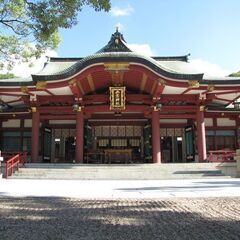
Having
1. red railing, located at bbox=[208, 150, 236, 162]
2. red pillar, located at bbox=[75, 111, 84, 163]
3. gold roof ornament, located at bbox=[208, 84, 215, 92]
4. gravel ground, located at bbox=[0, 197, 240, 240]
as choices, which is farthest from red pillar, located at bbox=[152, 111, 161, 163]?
gravel ground, located at bbox=[0, 197, 240, 240]

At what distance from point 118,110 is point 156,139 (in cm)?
283

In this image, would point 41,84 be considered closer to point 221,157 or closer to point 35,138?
point 35,138

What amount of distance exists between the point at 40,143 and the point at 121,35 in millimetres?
8310

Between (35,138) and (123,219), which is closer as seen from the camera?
(123,219)

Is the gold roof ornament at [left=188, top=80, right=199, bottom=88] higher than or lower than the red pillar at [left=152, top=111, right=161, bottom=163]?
higher

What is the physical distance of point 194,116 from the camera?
67.2 feet

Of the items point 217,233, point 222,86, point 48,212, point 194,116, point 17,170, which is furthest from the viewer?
point 194,116

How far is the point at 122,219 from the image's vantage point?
5.70 m

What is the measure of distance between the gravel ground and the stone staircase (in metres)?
7.79

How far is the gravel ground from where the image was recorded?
4.60 metres

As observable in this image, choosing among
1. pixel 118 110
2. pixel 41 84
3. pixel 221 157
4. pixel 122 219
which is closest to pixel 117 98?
pixel 118 110

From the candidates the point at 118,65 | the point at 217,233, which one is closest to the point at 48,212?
the point at 217,233

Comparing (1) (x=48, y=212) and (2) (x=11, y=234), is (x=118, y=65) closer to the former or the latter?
(1) (x=48, y=212)

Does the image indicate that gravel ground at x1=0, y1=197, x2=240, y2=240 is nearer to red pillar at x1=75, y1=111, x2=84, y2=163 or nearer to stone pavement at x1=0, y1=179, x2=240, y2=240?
stone pavement at x1=0, y1=179, x2=240, y2=240
